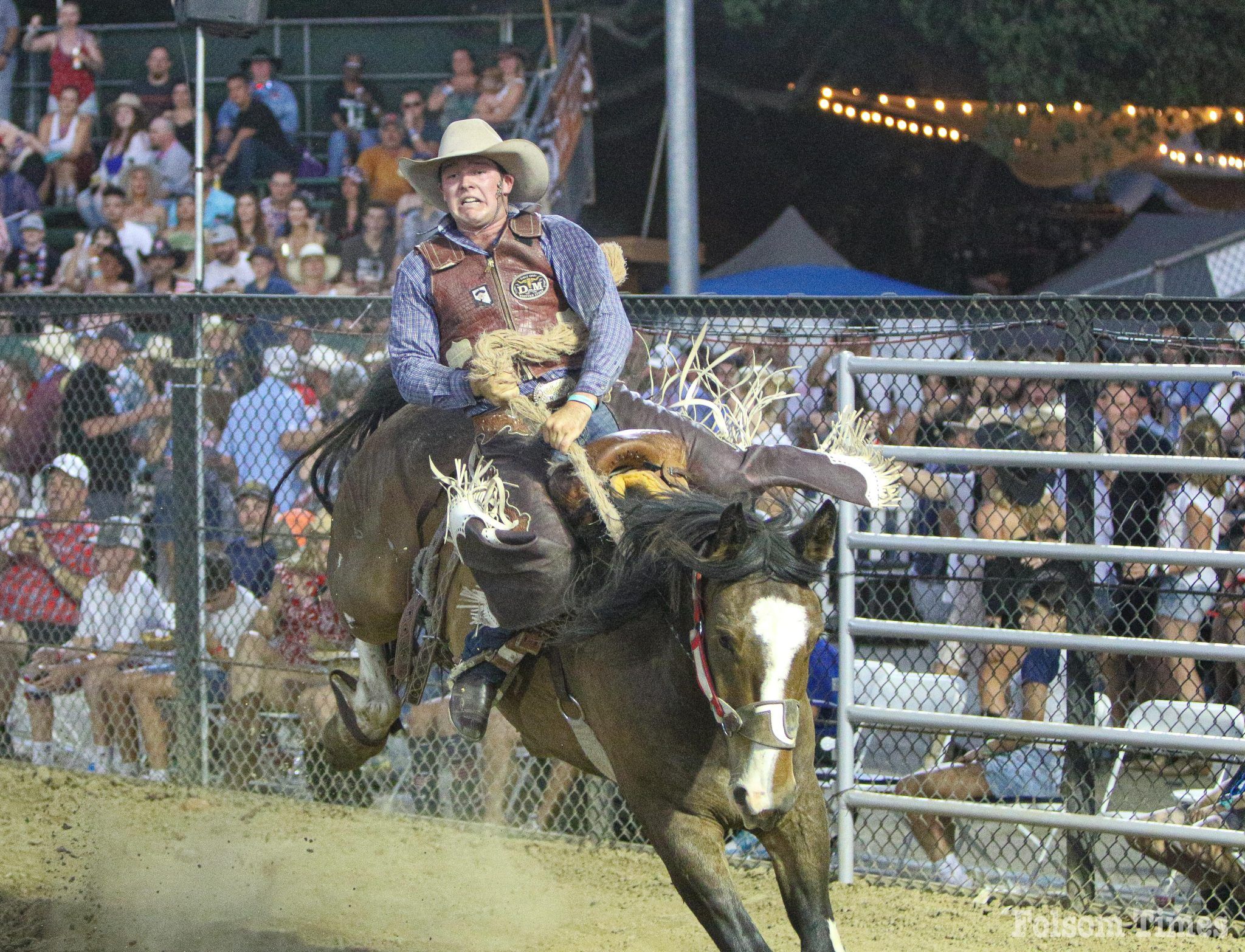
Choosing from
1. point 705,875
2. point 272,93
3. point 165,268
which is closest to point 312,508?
point 705,875

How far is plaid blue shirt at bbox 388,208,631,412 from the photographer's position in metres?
4.41

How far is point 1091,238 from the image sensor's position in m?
14.2

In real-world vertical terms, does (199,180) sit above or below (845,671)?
above

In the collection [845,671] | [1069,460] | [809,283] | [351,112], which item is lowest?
[845,671]

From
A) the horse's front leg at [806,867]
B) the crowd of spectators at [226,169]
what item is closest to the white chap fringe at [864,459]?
the horse's front leg at [806,867]

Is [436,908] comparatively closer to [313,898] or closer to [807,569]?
[313,898]

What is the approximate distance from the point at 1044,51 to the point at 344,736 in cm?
840

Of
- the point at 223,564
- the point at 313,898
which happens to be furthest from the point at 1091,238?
the point at 313,898

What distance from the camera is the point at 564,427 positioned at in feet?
13.7

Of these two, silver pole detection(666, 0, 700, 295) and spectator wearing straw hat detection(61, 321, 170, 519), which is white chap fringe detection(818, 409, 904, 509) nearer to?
spectator wearing straw hat detection(61, 321, 170, 519)

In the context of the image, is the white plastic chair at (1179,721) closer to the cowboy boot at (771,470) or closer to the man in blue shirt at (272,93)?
the cowboy boot at (771,470)

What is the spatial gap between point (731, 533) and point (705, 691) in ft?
1.37

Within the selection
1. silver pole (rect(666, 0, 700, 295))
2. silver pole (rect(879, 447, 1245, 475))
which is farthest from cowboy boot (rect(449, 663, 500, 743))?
silver pole (rect(666, 0, 700, 295))

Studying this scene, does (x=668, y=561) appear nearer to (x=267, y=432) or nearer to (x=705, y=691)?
(x=705, y=691)
